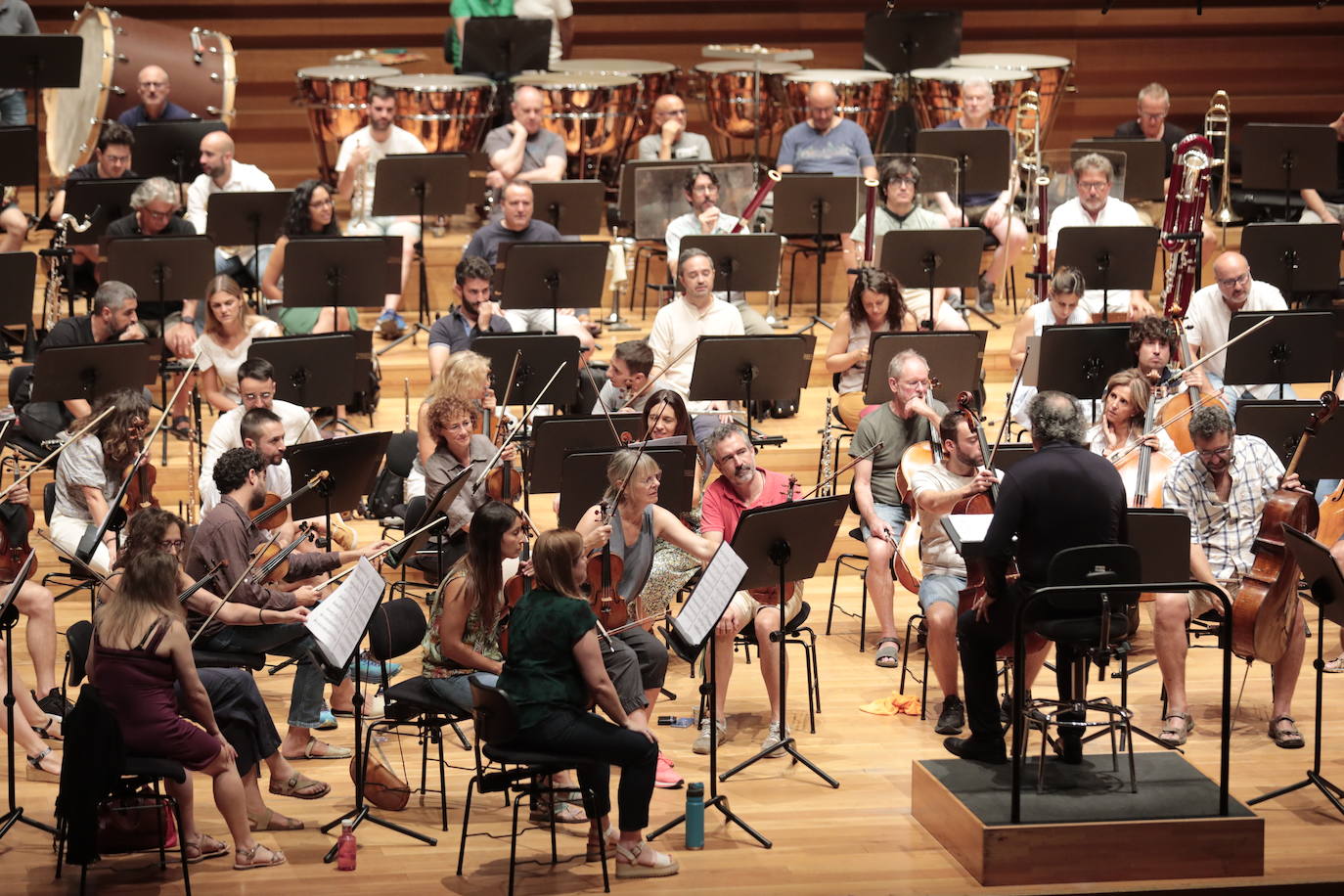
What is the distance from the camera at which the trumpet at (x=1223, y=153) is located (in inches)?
363

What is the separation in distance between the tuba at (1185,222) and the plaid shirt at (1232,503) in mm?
2143

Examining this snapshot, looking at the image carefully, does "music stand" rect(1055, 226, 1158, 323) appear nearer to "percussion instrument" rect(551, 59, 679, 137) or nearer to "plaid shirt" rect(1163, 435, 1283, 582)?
"plaid shirt" rect(1163, 435, 1283, 582)

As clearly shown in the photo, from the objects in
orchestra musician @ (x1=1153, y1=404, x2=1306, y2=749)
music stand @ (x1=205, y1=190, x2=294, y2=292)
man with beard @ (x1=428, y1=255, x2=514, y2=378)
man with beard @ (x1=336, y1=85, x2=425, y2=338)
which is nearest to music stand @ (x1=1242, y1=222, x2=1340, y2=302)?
orchestra musician @ (x1=1153, y1=404, x2=1306, y2=749)

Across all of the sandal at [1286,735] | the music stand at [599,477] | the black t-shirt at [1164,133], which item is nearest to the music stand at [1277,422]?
the sandal at [1286,735]

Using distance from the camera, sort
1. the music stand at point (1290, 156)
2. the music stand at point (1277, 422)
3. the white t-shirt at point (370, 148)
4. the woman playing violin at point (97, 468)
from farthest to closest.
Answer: the white t-shirt at point (370, 148) < the music stand at point (1290, 156) < the music stand at point (1277, 422) < the woman playing violin at point (97, 468)

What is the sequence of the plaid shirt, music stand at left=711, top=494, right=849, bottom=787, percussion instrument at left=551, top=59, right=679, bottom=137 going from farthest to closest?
percussion instrument at left=551, top=59, right=679, bottom=137
the plaid shirt
music stand at left=711, top=494, right=849, bottom=787

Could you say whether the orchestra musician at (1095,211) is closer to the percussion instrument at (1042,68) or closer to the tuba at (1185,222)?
the tuba at (1185,222)

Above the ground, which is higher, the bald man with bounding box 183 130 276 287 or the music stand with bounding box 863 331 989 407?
the bald man with bounding box 183 130 276 287

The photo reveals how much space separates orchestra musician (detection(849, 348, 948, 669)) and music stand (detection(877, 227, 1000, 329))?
127 centimetres

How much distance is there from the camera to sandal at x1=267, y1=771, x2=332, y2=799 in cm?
524

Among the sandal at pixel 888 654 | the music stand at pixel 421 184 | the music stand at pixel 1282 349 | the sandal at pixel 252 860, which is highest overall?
the music stand at pixel 421 184

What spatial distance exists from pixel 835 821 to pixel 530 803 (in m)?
0.87

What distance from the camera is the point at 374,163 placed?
9.64 metres

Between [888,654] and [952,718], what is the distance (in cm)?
61
